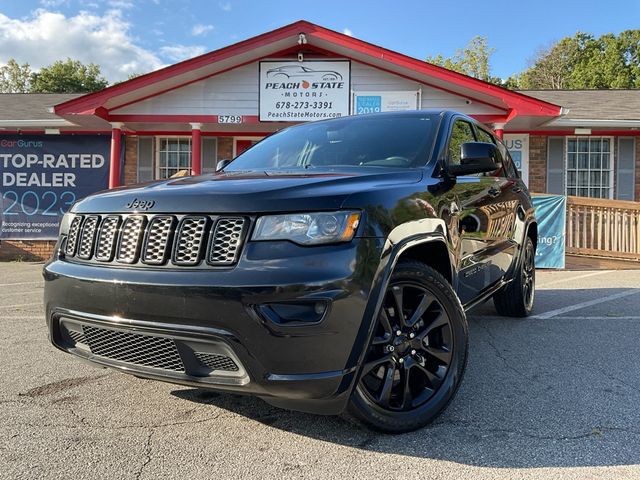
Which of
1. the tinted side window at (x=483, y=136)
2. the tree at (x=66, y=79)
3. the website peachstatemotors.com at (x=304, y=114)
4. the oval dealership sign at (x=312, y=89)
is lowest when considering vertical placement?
the tinted side window at (x=483, y=136)

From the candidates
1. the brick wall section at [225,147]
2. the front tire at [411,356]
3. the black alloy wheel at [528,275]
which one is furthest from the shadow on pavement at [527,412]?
the brick wall section at [225,147]

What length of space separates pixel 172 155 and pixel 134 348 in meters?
→ 11.3

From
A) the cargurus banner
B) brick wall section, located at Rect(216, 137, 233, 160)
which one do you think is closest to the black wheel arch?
brick wall section, located at Rect(216, 137, 233, 160)

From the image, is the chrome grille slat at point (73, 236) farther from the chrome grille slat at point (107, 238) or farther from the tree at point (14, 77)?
the tree at point (14, 77)

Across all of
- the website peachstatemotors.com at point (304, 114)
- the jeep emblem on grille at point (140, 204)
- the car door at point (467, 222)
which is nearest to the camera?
the jeep emblem on grille at point (140, 204)

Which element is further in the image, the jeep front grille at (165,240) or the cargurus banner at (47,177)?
the cargurus banner at (47,177)

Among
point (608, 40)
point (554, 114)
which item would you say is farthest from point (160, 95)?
point (608, 40)

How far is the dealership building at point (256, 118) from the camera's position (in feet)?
32.6

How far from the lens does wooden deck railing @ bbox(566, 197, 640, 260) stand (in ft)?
32.1

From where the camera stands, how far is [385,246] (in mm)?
2236

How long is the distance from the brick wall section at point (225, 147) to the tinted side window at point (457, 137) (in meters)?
9.09

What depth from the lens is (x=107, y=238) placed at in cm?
244

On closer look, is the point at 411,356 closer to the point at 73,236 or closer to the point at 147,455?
the point at 147,455

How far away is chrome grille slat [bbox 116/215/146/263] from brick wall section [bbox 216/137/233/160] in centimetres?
1035
